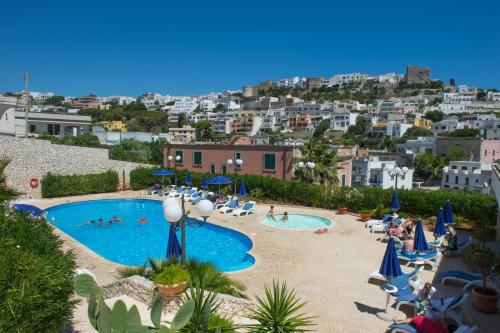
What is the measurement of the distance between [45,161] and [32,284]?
24047 mm

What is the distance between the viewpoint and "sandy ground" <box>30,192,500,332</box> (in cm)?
807

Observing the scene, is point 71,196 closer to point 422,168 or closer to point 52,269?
point 52,269

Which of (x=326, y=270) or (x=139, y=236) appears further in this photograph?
(x=139, y=236)

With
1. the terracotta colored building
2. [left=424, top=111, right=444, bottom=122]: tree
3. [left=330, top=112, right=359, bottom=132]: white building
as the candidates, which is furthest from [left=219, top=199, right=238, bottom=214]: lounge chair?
[left=424, top=111, right=444, bottom=122]: tree

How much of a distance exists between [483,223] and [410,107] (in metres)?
144

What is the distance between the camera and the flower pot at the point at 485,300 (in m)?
8.31

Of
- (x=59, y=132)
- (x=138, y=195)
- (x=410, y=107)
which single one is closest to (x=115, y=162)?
(x=138, y=195)

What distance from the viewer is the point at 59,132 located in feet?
173

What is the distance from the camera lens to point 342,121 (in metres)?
127

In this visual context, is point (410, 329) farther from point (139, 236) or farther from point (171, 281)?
point (139, 236)

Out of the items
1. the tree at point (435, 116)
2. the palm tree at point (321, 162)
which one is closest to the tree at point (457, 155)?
the palm tree at point (321, 162)

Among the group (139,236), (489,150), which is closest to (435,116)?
(489,150)

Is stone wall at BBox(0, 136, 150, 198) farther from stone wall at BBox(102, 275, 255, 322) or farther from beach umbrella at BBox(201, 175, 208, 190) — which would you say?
stone wall at BBox(102, 275, 255, 322)

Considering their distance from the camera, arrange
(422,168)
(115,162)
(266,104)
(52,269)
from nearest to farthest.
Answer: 1. (52,269)
2. (115,162)
3. (422,168)
4. (266,104)
